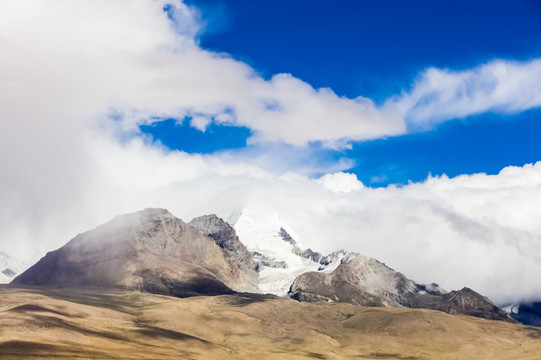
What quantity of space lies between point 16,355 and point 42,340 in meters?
30.8

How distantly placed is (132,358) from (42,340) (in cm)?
→ 3525

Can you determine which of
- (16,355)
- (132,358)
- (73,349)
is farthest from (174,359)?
(16,355)

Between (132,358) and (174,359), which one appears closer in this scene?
(132,358)

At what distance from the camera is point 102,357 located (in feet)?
586

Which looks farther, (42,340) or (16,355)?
(42,340)

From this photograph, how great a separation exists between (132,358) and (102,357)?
979cm

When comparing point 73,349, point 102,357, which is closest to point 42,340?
point 73,349

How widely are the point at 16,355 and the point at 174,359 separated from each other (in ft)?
174

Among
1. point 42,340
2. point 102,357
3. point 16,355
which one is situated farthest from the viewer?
point 42,340

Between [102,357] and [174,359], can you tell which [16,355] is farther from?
[174,359]

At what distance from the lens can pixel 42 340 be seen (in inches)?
7643

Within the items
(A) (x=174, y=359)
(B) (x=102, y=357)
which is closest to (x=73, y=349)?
(B) (x=102, y=357)

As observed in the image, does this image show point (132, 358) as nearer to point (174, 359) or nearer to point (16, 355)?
point (174, 359)

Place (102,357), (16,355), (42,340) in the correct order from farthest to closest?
(42,340) → (102,357) → (16,355)
